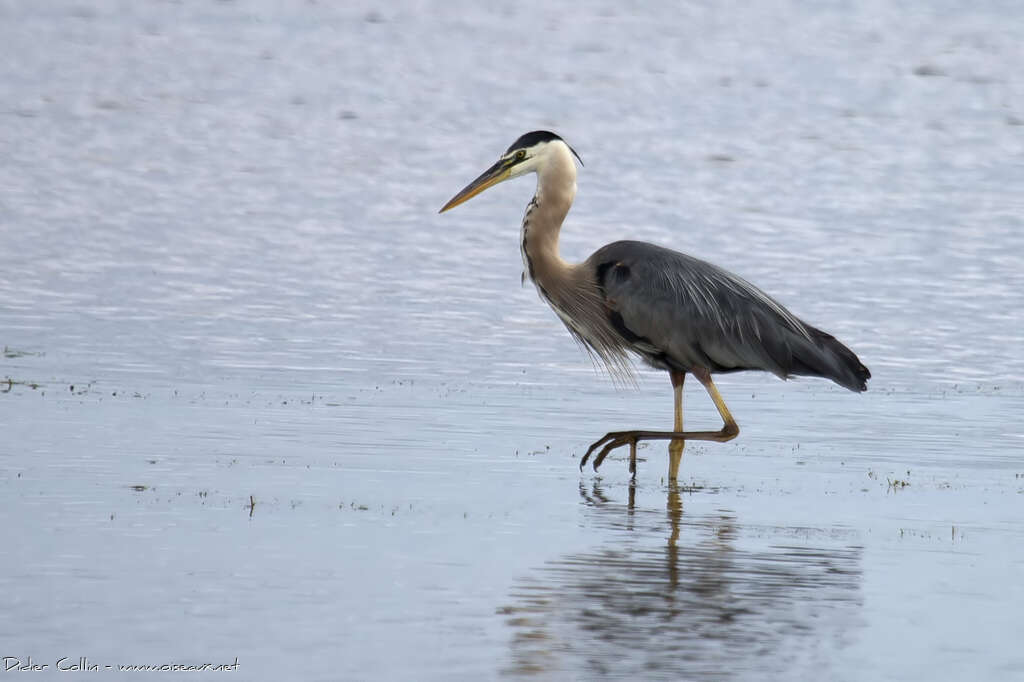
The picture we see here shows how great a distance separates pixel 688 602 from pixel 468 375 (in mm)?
5669

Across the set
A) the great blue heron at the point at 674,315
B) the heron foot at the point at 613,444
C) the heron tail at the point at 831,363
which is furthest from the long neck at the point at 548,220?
the heron tail at the point at 831,363

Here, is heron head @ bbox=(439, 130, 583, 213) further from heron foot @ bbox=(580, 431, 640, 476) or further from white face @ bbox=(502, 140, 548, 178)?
heron foot @ bbox=(580, 431, 640, 476)

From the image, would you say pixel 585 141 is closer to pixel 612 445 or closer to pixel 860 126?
pixel 860 126

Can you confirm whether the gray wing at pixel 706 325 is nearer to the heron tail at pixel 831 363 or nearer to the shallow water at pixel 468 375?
the heron tail at pixel 831 363

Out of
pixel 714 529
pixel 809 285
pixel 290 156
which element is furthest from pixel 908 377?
pixel 290 156

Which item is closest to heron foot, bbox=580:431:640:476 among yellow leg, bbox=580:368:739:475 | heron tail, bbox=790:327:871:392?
yellow leg, bbox=580:368:739:475

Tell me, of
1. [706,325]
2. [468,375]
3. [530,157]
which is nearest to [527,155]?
[530,157]

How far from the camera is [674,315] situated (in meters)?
10.4

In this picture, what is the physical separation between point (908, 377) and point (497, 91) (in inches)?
602

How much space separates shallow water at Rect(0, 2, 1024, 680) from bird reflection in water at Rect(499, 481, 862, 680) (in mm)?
25

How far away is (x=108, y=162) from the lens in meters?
21.9

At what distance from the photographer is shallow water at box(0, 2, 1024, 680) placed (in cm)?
693

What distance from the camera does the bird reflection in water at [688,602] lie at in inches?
257

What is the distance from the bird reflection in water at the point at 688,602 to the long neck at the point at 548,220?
2170mm
